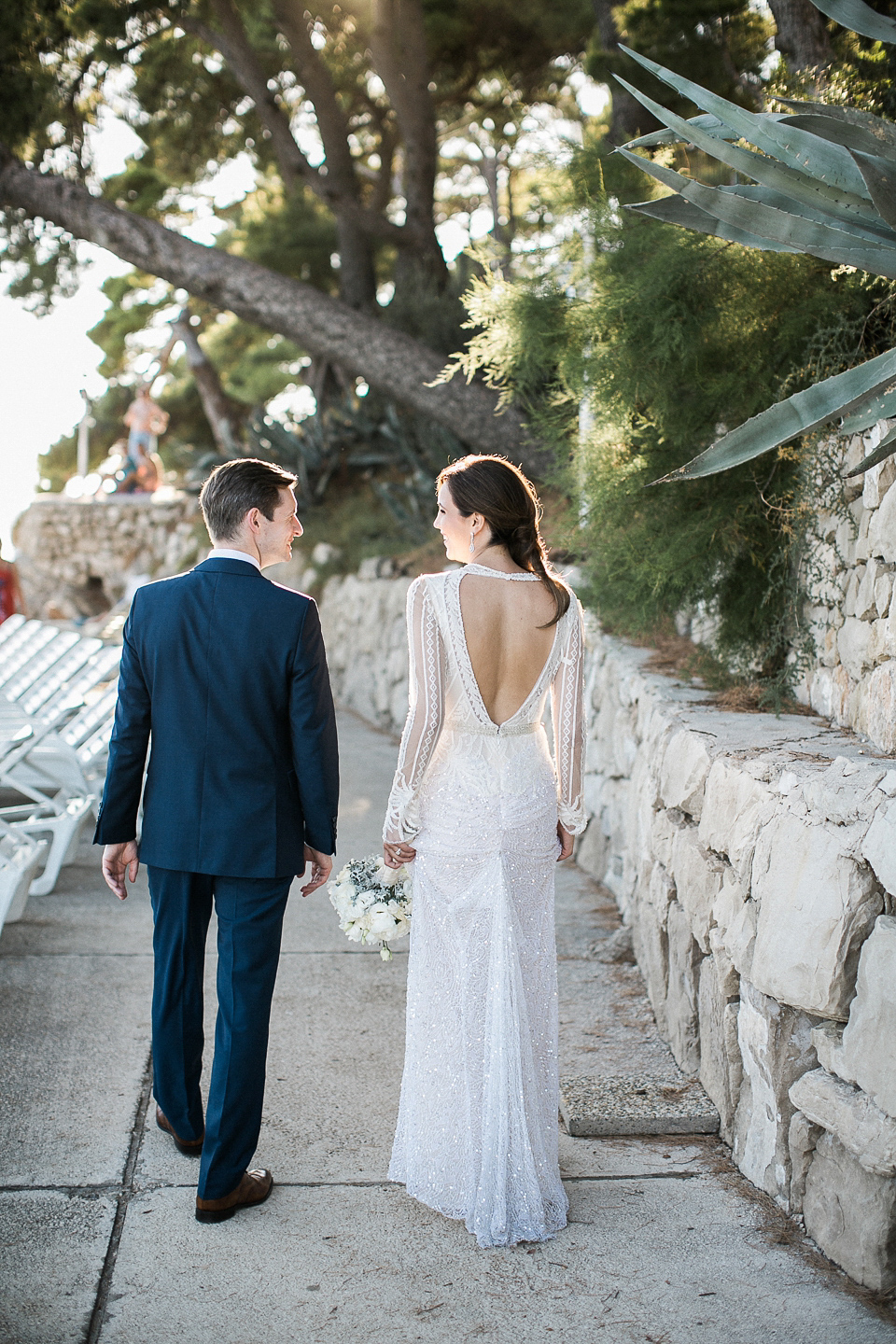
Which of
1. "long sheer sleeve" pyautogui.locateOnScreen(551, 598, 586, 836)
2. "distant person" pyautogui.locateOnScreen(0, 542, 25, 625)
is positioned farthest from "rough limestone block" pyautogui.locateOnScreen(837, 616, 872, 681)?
"distant person" pyautogui.locateOnScreen(0, 542, 25, 625)

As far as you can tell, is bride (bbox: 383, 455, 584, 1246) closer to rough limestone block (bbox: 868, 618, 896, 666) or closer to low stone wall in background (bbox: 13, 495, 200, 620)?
rough limestone block (bbox: 868, 618, 896, 666)

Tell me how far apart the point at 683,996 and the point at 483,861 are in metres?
1.33

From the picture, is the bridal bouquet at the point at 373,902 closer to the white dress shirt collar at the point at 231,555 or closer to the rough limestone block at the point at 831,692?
the white dress shirt collar at the point at 231,555

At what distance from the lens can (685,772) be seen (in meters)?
4.20

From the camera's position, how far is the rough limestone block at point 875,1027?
8.82ft

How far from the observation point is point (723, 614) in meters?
5.07

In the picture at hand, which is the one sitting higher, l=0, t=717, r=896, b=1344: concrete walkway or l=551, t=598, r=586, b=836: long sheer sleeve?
l=551, t=598, r=586, b=836: long sheer sleeve

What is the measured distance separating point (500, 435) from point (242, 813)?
7157 mm

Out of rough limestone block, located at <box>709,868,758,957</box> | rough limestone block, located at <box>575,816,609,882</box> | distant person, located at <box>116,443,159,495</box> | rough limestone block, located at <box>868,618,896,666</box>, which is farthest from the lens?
distant person, located at <box>116,443,159,495</box>

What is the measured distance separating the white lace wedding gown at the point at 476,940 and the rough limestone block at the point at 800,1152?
627 millimetres

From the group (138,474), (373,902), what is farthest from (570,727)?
(138,474)

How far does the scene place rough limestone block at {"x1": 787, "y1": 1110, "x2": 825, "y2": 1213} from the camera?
304 centimetres

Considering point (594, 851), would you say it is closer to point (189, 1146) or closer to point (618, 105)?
point (189, 1146)

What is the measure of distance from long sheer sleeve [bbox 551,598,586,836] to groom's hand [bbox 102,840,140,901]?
4.04 ft
